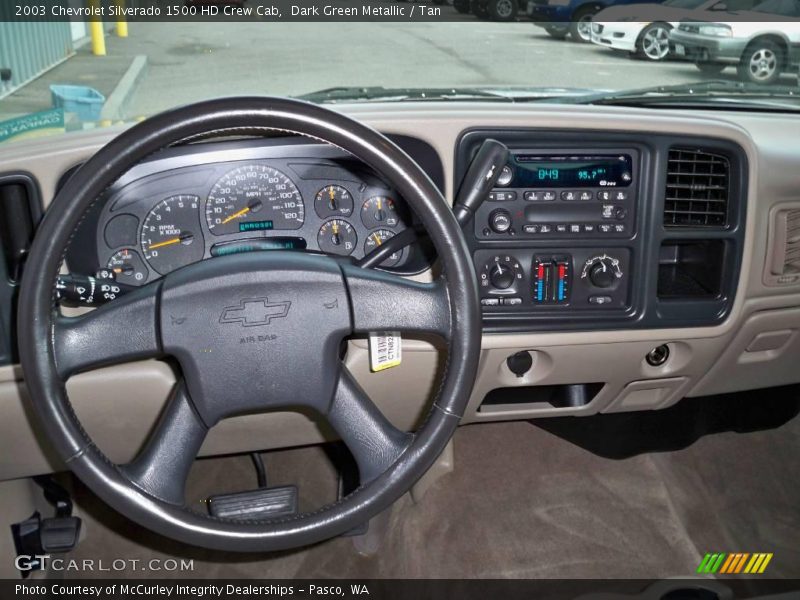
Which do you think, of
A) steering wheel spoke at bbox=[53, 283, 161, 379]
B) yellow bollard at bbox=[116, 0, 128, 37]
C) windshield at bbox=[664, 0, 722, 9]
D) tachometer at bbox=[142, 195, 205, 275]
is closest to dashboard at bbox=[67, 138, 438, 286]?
tachometer at bbox=[142, 195, 205, 275]

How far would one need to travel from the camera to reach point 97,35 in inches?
147

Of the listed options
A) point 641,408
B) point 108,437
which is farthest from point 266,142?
point 641,408

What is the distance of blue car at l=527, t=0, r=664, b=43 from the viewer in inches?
103

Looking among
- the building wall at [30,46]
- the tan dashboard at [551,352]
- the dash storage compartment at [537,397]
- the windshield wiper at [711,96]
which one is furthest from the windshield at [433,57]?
the building wall at [30,46]

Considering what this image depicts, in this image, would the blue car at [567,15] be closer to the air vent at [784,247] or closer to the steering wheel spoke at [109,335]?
the air vent at [784,247]

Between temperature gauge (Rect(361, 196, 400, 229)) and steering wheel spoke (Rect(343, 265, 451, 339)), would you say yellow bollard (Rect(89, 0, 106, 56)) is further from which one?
steering wheel spoke (Rect(343, 265, 451, 339))

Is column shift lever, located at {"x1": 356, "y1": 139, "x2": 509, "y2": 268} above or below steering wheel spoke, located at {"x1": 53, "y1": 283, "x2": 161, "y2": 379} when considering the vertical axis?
above

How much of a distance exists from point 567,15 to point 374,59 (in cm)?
66

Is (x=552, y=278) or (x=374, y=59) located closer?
(x=552, y=278)

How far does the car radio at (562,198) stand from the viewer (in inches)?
73.0

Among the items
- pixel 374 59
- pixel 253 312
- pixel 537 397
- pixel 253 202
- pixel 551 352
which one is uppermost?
pixel 374 59

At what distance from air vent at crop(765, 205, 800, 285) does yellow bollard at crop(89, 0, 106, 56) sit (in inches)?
111

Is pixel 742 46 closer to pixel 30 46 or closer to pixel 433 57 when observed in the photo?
pixel 433 57

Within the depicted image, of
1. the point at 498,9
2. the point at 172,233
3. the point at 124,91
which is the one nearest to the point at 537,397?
the point at 172,233
